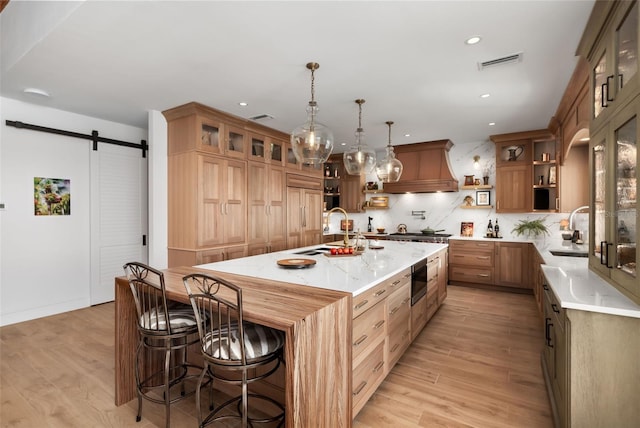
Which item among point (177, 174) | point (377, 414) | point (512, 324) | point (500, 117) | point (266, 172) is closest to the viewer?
point (377, 414)

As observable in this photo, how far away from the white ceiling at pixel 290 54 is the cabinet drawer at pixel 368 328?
2.01 meters

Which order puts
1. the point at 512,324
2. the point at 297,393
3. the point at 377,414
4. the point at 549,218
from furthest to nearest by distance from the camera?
the point at 549,218
the point at 512,324
the point at 377,414
the point at 297,393

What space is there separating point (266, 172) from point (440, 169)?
329 centimetres

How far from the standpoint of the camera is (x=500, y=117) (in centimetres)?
450

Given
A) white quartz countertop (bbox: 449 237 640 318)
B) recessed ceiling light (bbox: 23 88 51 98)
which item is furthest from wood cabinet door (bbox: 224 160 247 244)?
white quartz countertop (bbox: 449 237 640 318)

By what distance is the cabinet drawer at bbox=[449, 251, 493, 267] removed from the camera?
216 inches

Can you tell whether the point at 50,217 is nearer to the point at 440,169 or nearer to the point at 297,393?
the point at 297,393

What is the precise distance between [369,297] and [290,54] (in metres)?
2.06

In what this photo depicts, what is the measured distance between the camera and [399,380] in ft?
8.38

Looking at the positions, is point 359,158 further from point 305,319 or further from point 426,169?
point 426,169

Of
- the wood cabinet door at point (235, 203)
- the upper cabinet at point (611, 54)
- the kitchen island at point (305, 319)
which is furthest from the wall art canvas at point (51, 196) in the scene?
the upper cabinet at point (611, 54)

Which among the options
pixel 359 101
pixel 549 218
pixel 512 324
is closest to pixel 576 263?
pixel 512 324

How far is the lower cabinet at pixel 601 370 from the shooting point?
152 cm

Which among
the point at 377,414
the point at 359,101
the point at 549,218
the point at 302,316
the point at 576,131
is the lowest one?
the point at 377,414
